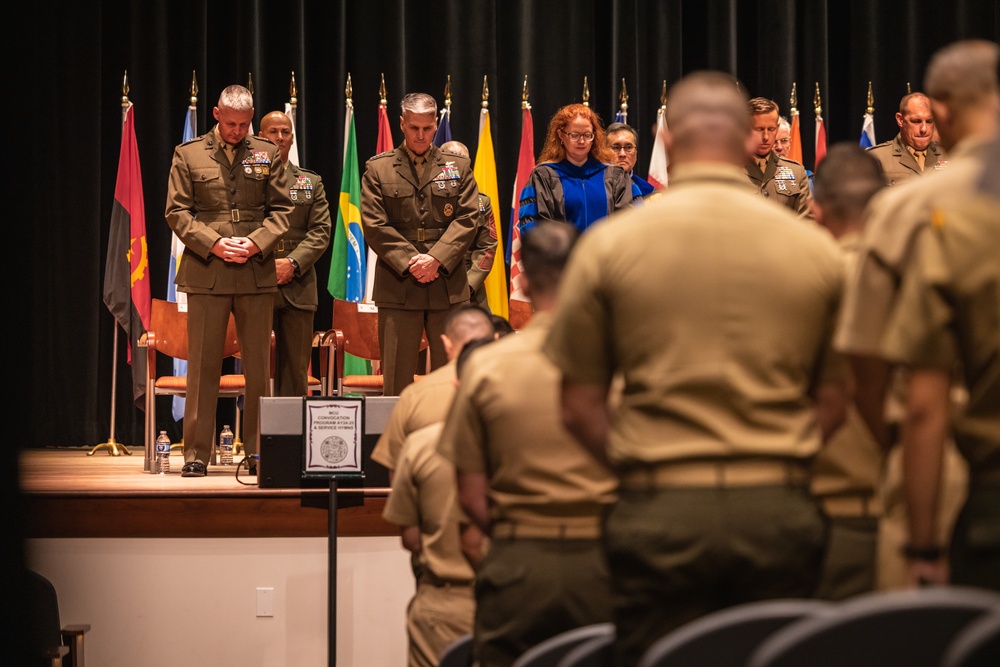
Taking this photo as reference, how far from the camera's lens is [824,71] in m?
9.02


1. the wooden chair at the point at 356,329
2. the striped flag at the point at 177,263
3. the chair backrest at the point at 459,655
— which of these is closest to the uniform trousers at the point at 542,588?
the chair backrest at the point at 459,655

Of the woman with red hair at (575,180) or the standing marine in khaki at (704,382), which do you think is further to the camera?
the woman with red hair at (575,180)

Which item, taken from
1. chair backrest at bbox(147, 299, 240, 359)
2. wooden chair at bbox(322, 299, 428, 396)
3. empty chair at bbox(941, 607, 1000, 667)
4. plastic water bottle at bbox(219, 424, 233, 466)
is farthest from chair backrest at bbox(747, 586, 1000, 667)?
wooden chair at bbox(322, 299, 428, 396)

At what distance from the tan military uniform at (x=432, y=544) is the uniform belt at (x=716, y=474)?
5.68 ft

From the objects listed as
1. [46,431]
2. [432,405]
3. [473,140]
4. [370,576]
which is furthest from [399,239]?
[46,431]

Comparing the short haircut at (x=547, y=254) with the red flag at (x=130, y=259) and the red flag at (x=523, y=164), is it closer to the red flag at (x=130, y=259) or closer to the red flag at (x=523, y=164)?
the red flag at (x=523, y=164)

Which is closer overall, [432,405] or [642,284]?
[642,284]

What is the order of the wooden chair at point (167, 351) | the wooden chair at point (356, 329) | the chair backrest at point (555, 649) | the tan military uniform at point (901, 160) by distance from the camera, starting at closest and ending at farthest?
the chair backrest at point (555, 649)
the tan military uniform at point (901, 160)
the wooden chair at point (167, 351)
the wooden chair at point (356, 329)

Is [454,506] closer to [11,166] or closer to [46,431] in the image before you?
[11,166]

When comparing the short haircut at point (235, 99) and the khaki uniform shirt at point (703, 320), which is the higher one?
the short haircut at point (235, 99)

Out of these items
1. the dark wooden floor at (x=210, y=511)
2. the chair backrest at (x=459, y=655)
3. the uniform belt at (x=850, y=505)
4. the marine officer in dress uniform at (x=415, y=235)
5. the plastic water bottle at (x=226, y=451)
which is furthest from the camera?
the plastic water bottle at (x=226, y=451)

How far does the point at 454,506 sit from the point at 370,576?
1806 mm

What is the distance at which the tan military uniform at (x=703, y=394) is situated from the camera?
6.11 feet

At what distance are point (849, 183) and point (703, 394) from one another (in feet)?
2.42
